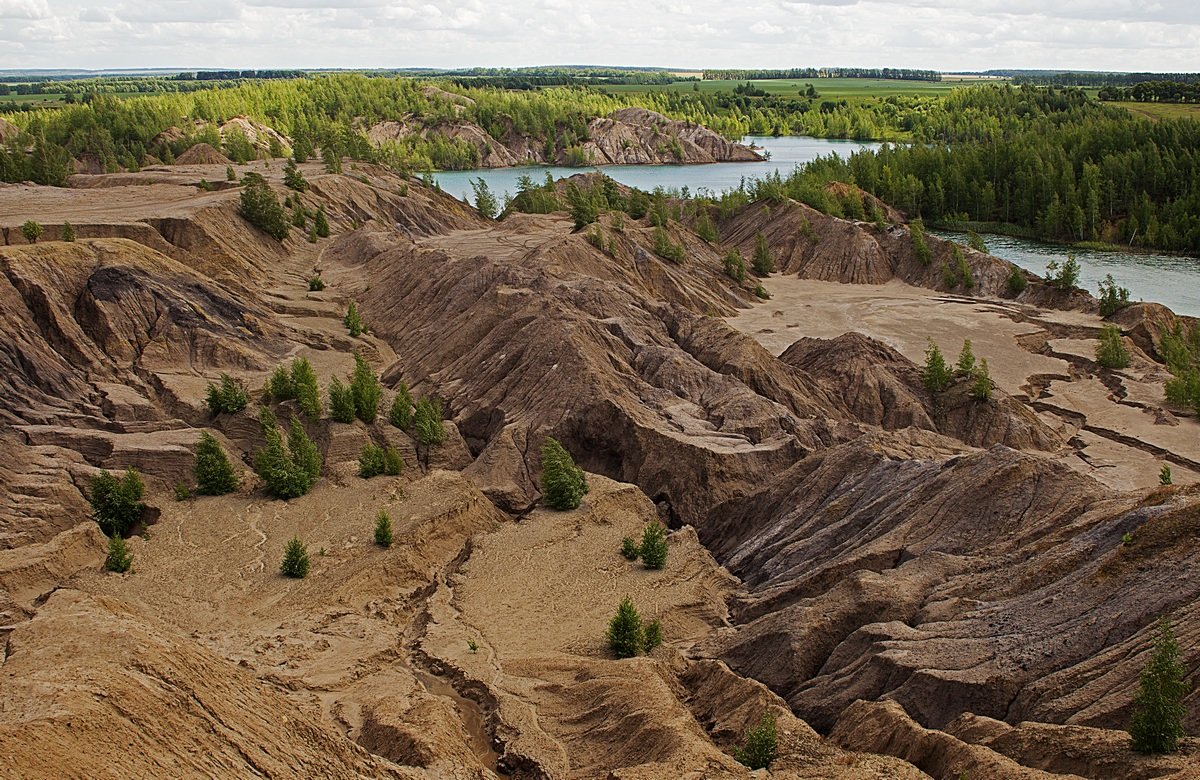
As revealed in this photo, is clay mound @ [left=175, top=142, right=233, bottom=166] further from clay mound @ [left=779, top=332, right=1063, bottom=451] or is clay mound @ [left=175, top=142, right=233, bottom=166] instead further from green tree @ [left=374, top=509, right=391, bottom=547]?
green tree @ [left=374, top=509, right=391, bottom=547]

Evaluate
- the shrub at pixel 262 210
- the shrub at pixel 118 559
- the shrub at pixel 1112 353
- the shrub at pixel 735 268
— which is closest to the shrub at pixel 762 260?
the shrub at pixel 735 268

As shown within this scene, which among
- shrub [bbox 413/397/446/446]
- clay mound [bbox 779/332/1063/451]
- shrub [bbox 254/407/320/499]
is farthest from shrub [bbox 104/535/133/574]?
clay mound [bbox 779/332/1063/451]

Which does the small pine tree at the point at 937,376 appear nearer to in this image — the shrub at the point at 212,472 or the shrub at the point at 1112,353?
the shrub at the point at 1112,353

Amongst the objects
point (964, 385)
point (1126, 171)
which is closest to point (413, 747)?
point (964, 385)

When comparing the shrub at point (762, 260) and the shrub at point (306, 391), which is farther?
the shrub at point (762, 260)

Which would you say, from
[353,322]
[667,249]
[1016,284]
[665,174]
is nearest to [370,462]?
[353,322]

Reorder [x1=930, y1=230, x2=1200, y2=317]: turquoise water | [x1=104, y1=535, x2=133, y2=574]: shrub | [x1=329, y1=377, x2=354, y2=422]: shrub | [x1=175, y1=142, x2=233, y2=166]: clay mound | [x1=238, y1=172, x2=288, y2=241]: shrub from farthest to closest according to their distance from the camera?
[x1=175, y1=142, x2=233, y2=166]: clay mound
[x1=930, y1=230, x2=1200, y2=317]: turquoise water
[x1=238, y1=172, x2=288, y2=241]: shrub
[x1=329, y1=377, x2=354, y2=422]: shrub
[x1=104, y1=535, x2=133, y2=574]: shrub

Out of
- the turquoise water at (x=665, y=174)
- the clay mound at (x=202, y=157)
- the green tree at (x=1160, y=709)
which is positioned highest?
the clay mound at (x=202, y=157)
